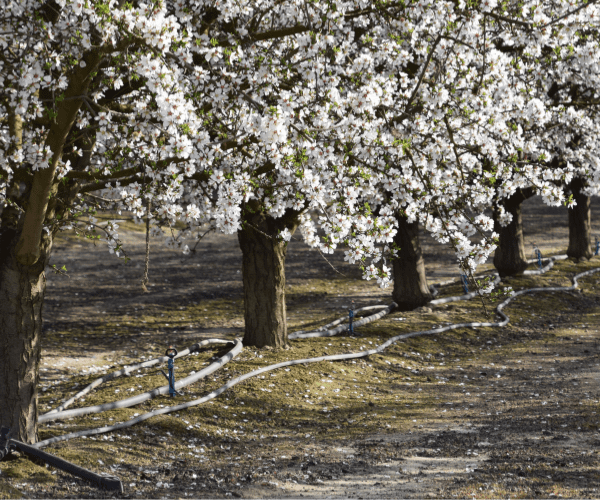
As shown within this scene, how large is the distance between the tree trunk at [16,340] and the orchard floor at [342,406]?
53cm

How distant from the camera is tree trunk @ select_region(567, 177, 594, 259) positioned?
22.0 m

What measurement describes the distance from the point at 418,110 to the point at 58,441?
6303 mm

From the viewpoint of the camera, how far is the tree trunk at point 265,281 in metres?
11.5

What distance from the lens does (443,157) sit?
378 inches

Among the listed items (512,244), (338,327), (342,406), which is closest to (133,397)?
(342,406)

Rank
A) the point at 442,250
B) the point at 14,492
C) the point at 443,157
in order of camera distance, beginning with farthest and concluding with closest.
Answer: the point at 442,250 → the point at 443,157 → the point at 14,492

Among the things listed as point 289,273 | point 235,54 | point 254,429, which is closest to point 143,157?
point 235,54

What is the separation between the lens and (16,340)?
22.1 feet

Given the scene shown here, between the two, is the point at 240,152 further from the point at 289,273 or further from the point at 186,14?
the point at 289,273

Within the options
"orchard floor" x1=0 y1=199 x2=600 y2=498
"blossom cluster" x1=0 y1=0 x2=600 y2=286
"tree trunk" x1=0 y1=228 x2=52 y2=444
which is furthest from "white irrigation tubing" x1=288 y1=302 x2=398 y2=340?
"tree trunk" x1=0 y1=228 x2=52 y2=444

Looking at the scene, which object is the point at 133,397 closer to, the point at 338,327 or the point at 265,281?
the point at 265,281

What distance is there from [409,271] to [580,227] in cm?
1019

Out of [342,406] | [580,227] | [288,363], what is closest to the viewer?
[342,406]

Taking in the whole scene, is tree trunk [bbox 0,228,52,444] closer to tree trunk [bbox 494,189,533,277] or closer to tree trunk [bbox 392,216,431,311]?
tree trunk [bbox 392,216,431,311]
